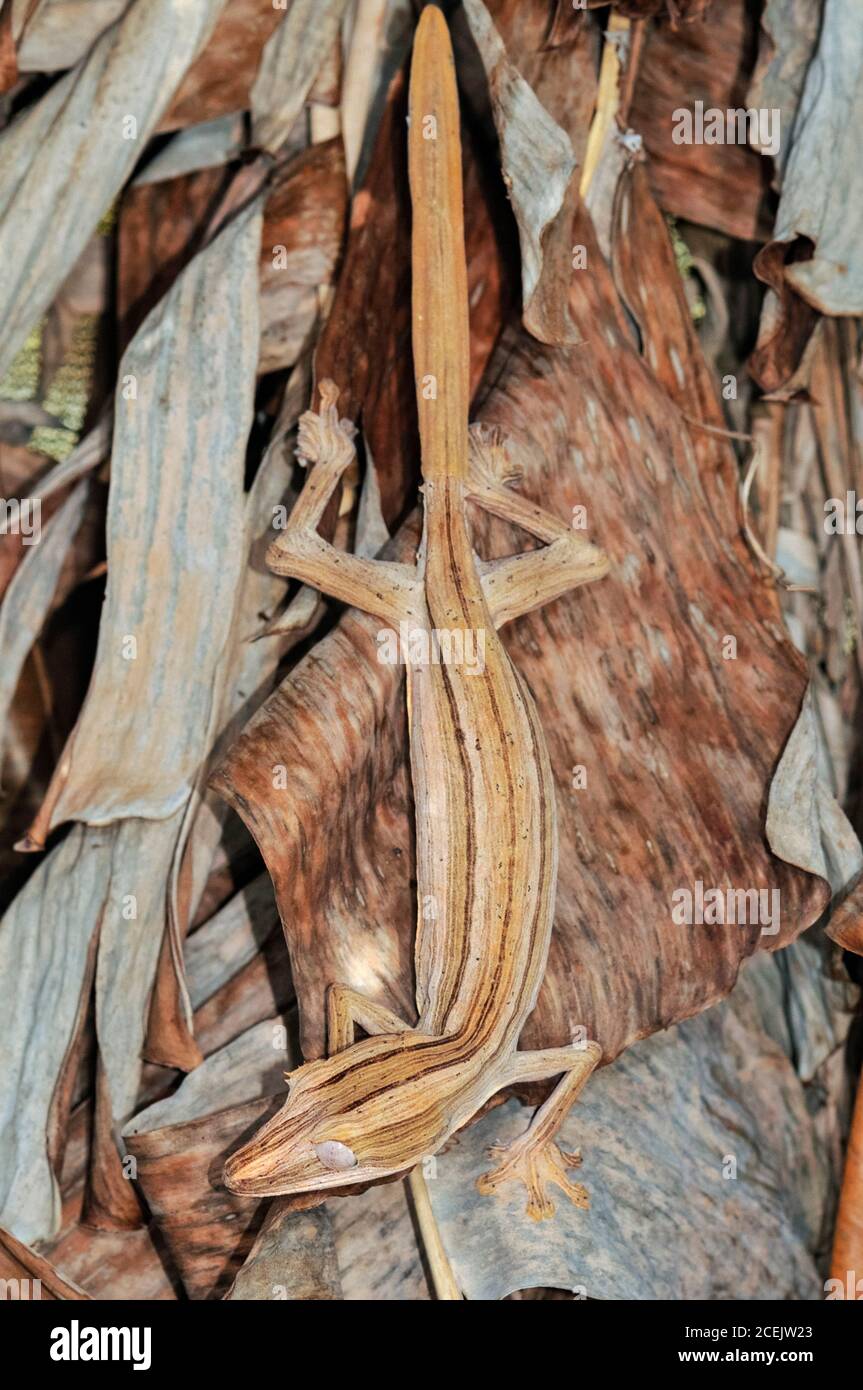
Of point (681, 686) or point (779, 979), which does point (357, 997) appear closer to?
point (681, 686)

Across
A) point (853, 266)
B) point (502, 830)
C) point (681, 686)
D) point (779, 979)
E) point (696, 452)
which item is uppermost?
point (853, 266)

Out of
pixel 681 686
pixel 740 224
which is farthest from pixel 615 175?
pixel 681 686

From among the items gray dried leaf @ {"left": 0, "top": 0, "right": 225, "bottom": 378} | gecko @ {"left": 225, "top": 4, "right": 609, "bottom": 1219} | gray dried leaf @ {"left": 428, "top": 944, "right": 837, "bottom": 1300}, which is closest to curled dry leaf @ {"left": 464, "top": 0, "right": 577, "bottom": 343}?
gecko @ {"left": 225, "top": 4, "right": 609, "bottom": 1219}

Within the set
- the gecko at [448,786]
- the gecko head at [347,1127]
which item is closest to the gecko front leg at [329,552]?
the gecko at [448,786]

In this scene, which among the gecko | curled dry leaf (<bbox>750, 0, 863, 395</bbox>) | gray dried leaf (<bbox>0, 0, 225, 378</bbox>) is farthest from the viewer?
curled dry leaf (<bbox>750, 0, 863, 395</bbox>)

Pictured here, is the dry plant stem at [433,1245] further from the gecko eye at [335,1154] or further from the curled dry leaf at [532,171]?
the curled dry leaf at [532,171]

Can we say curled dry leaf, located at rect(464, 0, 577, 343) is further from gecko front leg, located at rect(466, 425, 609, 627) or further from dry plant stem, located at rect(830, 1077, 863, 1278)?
dry plant stem, located at rect(830, 1077, 863, 1278)
